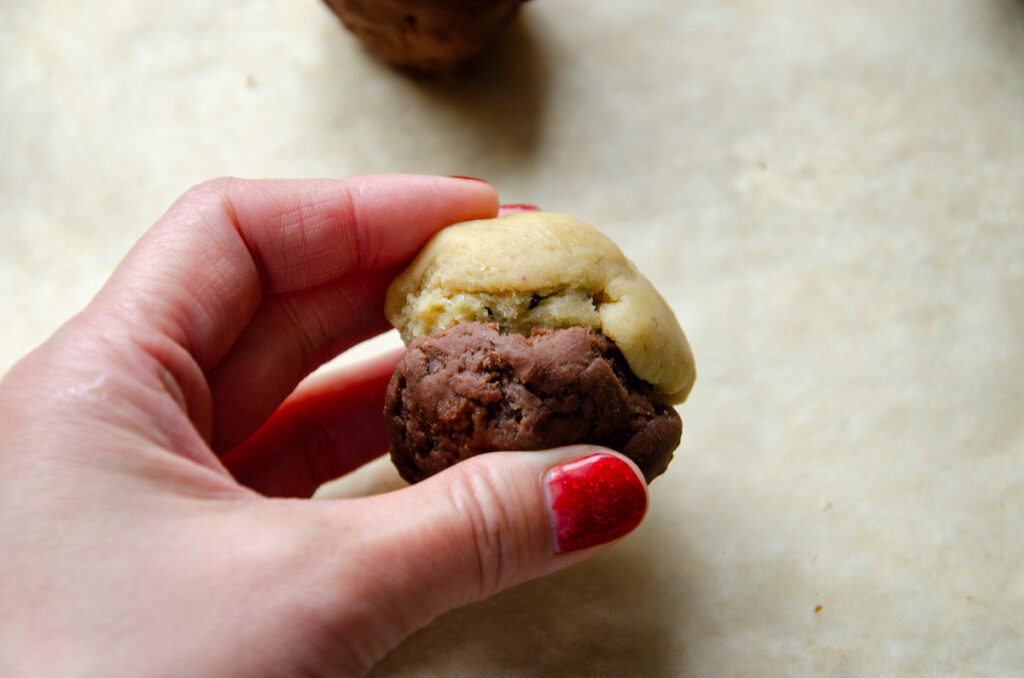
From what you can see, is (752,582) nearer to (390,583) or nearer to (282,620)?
(390,583)

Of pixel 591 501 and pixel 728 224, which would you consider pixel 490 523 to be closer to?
pixel 591 501

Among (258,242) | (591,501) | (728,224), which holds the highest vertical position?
(258,242)

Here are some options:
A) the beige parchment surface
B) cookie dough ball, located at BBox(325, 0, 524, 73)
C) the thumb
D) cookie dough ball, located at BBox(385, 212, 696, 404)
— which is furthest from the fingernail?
cookie dough ball, located at BBox(325, 0, 524, 73)

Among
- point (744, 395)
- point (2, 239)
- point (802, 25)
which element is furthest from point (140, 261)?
point (802, 25)

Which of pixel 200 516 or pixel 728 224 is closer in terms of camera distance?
pixel 200 516

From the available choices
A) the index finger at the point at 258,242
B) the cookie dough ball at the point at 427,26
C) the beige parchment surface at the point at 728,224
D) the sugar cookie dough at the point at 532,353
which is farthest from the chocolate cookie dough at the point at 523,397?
the cookie dough ball at the point at 427,26

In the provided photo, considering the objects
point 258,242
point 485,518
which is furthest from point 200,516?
point 258,242

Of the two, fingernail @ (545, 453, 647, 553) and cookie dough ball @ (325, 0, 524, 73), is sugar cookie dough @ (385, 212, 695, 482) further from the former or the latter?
cookie dough ball @ (325, 0, 524, 73)

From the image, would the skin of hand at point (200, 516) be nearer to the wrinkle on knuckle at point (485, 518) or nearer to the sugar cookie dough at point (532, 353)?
the wrinkle on knuckle at point (485, 518)
